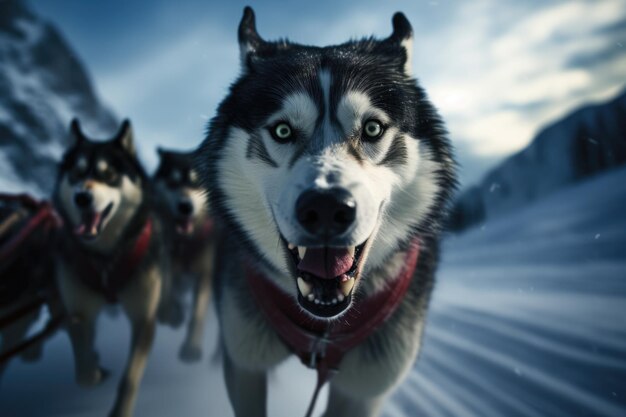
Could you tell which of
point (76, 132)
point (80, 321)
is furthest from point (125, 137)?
point (80, 321)

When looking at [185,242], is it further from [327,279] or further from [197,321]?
[327,279]

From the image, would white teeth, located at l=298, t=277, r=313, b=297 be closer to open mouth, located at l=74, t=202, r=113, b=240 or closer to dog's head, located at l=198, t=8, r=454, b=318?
dog's head, located at l=198, t=8, r=454, b=318

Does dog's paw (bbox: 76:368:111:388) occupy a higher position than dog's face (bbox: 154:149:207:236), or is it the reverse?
dog's face (bbox: 154:149:207:236)

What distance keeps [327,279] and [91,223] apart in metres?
1.42

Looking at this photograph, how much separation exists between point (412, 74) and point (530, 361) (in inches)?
63.3

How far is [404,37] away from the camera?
1.24m

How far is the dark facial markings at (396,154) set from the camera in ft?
3.52

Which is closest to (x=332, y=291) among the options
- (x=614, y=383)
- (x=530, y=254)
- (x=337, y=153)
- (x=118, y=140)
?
(x=337, y=153)

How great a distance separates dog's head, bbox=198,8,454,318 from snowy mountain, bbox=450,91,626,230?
19.5 inches

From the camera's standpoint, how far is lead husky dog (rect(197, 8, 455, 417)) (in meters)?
0.90

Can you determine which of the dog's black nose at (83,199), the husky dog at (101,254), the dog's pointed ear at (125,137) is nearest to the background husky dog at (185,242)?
the dog's pointed ear at (125,137)

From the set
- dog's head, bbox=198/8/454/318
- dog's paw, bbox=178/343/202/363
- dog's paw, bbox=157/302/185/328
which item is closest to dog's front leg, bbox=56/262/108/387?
dog's paw, bbox=178/343/202/363

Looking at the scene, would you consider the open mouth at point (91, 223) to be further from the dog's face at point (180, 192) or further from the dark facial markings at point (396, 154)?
the dark facial markings at point (396, 154)

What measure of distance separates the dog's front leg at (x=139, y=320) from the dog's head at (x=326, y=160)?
3.12 feet
